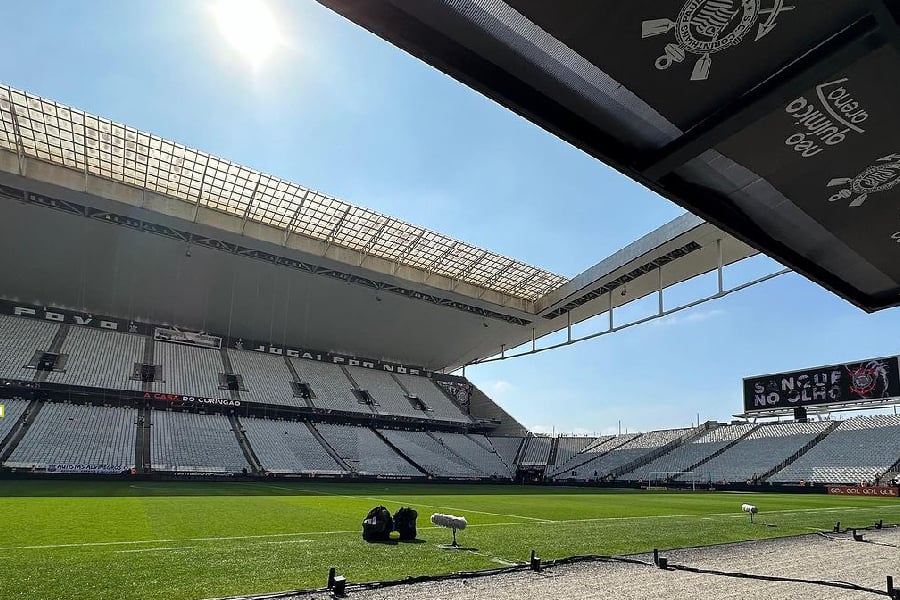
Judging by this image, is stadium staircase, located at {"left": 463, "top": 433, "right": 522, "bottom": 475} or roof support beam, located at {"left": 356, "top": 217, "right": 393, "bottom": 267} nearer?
roof support beam, located at {"left": 356, "top": 217, "right": 393, "bottom": 267}

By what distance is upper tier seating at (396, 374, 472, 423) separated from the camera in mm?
55969

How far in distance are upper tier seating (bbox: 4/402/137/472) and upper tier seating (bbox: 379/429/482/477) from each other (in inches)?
801

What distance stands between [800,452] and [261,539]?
149ft

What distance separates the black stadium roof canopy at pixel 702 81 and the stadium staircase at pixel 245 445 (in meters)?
38.6

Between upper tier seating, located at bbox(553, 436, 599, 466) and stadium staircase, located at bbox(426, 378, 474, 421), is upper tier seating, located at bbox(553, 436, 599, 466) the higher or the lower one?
the lower one

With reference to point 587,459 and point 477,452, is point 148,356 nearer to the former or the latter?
point 477,452

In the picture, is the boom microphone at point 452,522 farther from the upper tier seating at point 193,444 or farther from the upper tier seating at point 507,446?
the upper tier seating at point 507,446

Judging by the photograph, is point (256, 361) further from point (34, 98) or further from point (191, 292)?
point (34, 98)

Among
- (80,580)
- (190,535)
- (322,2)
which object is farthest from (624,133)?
(190,535)

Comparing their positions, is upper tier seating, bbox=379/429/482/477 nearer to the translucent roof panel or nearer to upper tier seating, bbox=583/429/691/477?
upper tier seating, bbox=583/429/691/477

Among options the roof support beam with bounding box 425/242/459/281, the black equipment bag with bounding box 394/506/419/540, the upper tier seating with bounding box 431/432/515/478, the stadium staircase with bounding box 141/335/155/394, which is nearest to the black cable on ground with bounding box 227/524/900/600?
the black equipment bag with bounding box 394/506/419/540

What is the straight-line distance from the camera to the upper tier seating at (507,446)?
5493 cm

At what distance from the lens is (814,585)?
7.79 meters

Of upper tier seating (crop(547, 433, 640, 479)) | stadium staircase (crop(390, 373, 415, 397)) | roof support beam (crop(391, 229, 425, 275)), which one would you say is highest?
roof support beam (crop(391, 229, 425, 275))
